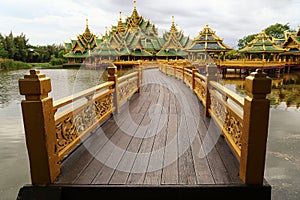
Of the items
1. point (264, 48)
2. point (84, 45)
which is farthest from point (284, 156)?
point (84, 45)

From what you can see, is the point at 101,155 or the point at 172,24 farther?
the point at 172,24

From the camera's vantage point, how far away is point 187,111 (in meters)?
5.93

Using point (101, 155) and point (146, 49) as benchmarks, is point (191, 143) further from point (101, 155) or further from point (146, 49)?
point (146, 49)

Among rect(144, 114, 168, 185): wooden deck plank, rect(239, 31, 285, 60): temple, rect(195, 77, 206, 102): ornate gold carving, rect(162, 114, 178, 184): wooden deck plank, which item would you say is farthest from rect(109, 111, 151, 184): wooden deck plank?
rect(239, 31, 285, 60): temple

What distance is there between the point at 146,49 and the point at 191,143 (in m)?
37.5

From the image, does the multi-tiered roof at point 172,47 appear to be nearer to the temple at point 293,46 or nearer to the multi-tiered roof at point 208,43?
the multi-tiered roof at point 208,43

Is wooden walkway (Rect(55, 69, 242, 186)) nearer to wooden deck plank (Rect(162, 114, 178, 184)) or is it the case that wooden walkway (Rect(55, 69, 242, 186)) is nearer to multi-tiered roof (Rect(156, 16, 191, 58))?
wooden deck plank (Rect(162, 114, 178, 184))

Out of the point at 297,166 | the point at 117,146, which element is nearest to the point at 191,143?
the point at 117,146

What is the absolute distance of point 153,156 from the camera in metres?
3.14

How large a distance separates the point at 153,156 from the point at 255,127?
1.46 metres

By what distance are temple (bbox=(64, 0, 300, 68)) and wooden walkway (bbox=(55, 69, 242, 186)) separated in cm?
2625

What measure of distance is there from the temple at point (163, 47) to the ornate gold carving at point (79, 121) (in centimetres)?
2674

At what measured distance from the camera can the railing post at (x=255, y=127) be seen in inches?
85.7

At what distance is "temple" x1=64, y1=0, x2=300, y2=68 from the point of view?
32.8 meters
